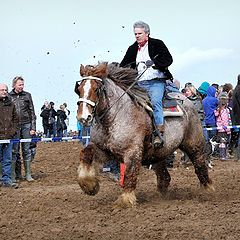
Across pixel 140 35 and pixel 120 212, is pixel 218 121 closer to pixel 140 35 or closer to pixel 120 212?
pixel 140 35

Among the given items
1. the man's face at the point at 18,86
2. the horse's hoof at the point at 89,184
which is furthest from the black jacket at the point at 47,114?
the horse's hoof at the point at 89,184

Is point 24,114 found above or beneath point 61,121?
above

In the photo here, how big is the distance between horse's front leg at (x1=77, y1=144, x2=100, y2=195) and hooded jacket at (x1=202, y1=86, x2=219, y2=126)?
9.72 meters

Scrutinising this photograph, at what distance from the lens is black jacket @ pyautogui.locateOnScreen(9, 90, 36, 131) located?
13211mm

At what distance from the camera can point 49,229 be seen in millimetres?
7008

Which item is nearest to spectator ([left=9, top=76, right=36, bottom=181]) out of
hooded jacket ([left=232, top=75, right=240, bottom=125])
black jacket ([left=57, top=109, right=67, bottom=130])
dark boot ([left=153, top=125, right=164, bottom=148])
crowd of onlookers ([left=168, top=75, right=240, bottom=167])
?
dark boot ([left=153, top=125, right=164, bottom=148])

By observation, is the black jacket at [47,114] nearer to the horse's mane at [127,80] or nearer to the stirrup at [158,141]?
the horse's mane at [127,80]

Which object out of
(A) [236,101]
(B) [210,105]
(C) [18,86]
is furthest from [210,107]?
(C) [18,86]

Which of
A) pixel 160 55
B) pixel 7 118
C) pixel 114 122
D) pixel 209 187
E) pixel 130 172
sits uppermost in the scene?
pixel 160 55

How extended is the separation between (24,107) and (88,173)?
5267mm

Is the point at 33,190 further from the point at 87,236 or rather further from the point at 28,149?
the point at 87,236

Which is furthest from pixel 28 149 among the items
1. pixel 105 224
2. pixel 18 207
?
pixel 105 224

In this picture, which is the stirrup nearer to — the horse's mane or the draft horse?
the draft horse

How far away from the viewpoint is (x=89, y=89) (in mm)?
8188
